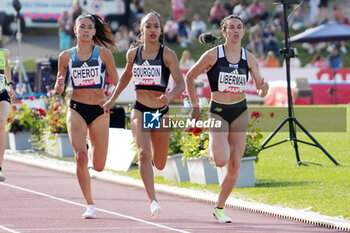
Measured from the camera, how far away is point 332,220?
33.1 ft

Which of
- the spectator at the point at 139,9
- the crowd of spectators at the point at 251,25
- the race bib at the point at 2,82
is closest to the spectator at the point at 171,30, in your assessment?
the crowd of spectators at the point at 251,25

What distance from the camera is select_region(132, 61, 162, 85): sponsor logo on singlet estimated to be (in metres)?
10.2

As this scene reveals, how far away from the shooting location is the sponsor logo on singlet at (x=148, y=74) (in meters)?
10.2

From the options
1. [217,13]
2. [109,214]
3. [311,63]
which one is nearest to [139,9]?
[217,13]

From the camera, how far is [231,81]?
10.2m

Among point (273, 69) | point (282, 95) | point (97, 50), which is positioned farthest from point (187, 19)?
point (97, 50)

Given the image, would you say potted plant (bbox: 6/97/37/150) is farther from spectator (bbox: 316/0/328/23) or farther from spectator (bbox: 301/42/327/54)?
spectator (bbox: 316/0/328/23)

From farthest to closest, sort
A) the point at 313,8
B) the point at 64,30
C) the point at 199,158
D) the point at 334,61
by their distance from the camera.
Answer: the point at 313,8, the point at 334,61, the point at 64,30, the point at 199,158

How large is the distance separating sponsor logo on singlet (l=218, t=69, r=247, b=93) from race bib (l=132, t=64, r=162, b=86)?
26.0 inches

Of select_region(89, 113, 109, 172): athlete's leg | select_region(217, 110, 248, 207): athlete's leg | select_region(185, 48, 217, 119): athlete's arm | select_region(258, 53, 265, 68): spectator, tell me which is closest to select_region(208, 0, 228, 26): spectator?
select_region(258, 53, 265, 68): spectator

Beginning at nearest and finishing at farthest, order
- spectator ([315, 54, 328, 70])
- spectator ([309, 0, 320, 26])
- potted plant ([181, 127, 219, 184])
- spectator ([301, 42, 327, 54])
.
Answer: potted plant ([181, 127, 219, 184]), spectator ([315, 54, 328, 70]), spectator ([301, 42, 327, 54]), spectator ([309, 0, 320, 26])

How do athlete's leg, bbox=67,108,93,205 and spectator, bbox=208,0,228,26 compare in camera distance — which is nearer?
athlete's leg, bbox=67,108,93,205

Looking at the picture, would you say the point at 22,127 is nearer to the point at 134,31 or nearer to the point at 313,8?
the point at 134,31

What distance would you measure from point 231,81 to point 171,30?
28.2m
